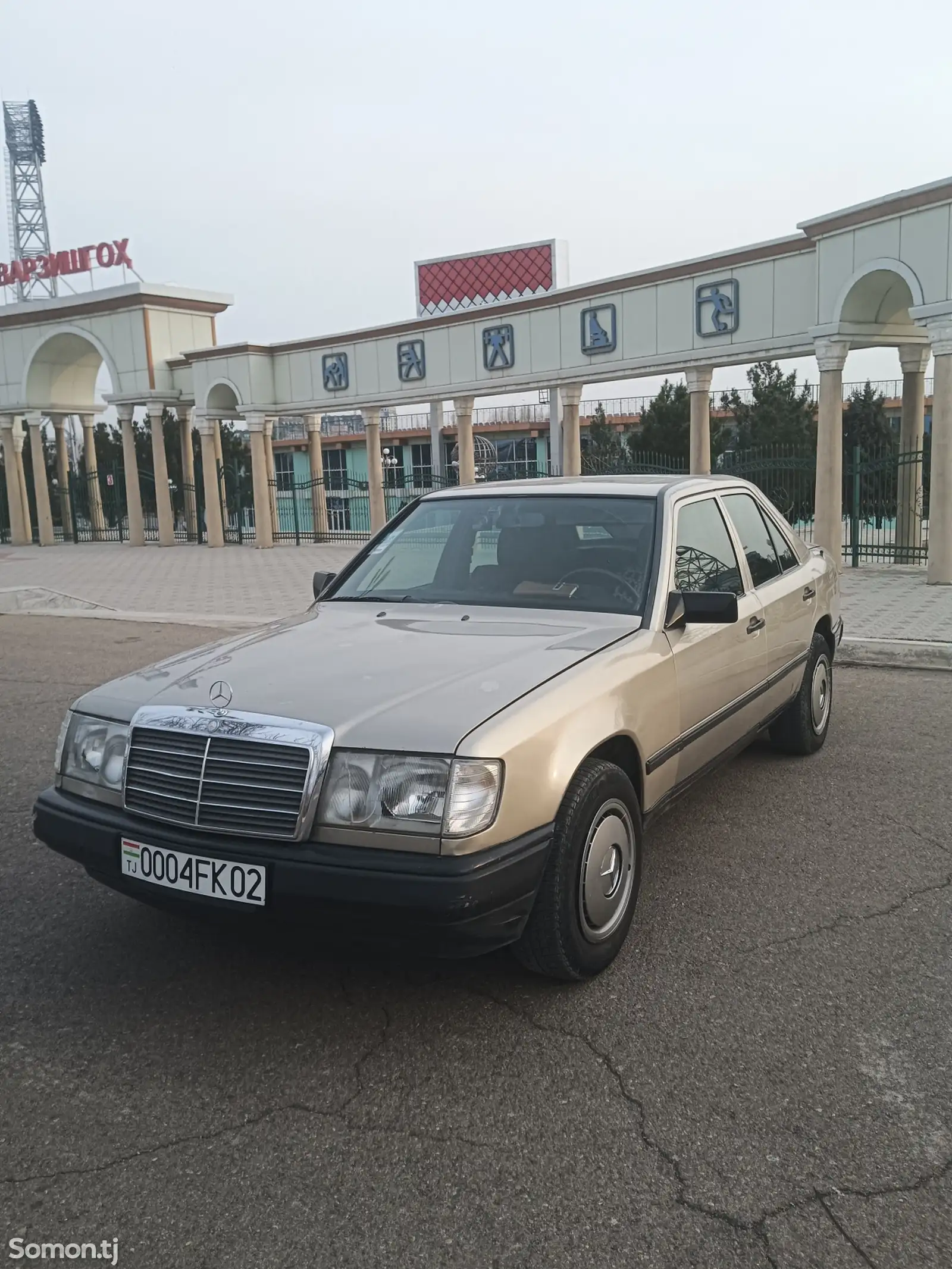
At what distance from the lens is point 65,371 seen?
107 feet

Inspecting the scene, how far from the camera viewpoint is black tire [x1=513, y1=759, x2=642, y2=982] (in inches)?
126

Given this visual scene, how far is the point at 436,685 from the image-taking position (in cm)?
331

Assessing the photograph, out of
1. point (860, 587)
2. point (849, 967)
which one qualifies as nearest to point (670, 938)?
point (849, 967)

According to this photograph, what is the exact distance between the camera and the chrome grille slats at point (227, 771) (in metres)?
3.03

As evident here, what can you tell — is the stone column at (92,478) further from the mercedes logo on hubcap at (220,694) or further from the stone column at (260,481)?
the mercedes logo on hubcap at (220,694)

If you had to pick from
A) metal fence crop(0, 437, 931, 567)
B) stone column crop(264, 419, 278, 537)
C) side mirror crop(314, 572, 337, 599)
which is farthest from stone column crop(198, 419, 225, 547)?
side mirror crop(314, 572, 337, 599)

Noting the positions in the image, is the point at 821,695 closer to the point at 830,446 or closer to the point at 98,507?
the point at 830,446

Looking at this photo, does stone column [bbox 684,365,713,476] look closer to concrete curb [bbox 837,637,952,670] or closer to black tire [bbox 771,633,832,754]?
concrete curb [bbox 837,637,952,670]

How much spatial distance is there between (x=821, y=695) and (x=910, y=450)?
1247 centimetres

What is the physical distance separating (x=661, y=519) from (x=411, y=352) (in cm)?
2058

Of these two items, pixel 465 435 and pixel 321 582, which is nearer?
pixel 321 582

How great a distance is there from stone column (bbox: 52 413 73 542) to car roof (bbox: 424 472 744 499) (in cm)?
3203

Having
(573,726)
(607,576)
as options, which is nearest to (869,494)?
(607,576)

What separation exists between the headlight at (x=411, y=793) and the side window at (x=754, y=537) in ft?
8.81
